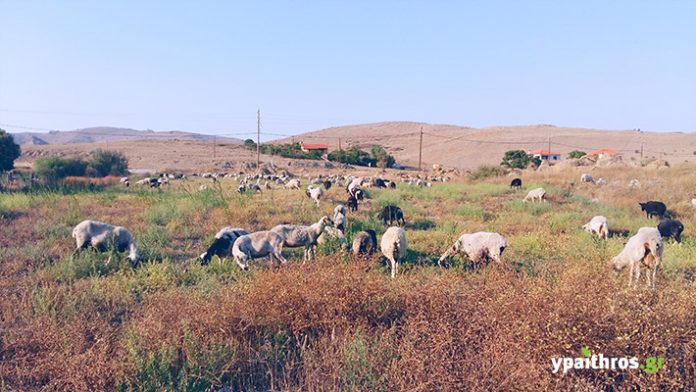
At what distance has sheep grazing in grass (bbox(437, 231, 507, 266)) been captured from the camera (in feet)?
24.8

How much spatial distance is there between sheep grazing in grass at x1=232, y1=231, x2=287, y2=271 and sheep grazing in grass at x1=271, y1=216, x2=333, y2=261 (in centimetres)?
25

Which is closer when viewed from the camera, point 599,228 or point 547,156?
point 599,228

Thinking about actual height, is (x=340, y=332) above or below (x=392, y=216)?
above

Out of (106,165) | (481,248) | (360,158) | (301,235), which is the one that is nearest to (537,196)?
(481,248)

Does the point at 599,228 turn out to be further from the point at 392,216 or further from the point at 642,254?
the point at 392,216

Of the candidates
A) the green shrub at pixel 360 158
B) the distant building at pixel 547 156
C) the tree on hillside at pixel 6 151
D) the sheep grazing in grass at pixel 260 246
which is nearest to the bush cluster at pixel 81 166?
the tree on hillside at pixel 6 151

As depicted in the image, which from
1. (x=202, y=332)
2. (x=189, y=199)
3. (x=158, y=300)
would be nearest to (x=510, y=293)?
(x=202, y=332)

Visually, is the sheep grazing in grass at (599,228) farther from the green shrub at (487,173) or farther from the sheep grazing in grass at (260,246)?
the green shrub at (487,173)

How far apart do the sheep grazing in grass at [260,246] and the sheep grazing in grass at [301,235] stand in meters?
0.25

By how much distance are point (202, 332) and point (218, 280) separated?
107 inches

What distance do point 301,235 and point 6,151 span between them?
114 feet

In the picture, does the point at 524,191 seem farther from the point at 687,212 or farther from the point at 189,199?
the point at 189,199

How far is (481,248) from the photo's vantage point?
25.3 feet

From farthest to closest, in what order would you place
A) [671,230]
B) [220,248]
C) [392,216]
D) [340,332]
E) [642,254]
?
[392,216]
[671,230]
[220,248]
[642,254]
[340,332]
